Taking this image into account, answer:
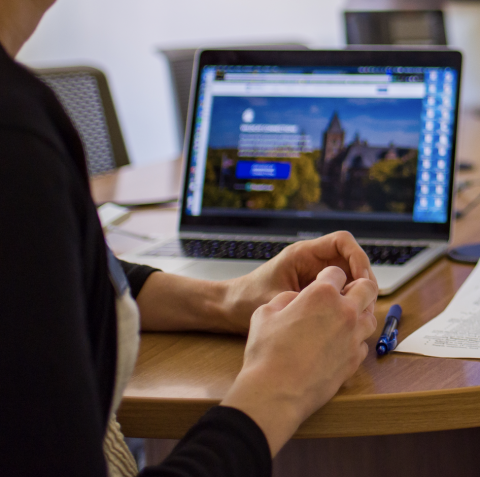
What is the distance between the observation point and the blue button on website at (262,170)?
97cm

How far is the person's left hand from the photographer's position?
0.65 m

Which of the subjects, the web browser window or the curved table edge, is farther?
the web browser window

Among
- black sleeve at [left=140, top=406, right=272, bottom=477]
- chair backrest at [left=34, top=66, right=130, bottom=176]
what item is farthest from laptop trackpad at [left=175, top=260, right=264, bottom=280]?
chair backrest at [left=34, top=66, right=130, bottom=176]

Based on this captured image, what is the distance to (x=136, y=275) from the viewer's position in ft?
2.44

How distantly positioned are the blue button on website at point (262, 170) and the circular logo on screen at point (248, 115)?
0.07 metres

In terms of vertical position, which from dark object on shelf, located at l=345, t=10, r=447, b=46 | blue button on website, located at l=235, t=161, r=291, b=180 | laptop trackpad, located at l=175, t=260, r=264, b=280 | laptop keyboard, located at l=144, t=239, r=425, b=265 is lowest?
laptop keyboard, located at l=144, t=239, r=425, b=265

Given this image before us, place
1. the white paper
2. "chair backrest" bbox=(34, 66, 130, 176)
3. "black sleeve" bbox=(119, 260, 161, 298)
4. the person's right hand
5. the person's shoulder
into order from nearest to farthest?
the person's shoulder < the person's right hand < the white paper < "black sleeve" bbox=(119, 260, 161, 298) < "chair backrest" bbox=(34, 66, 130, 176)

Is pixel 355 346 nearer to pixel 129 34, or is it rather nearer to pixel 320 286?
pixel 320 286

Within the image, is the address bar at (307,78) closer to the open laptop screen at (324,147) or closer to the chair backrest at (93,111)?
the open laptop screen at (324,147)

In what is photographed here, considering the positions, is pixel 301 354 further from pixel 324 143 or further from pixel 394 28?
pixel 394 28

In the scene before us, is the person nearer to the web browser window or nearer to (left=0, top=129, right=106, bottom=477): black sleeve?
(left=0, top=129, right=106, bottom=477): black sleeve

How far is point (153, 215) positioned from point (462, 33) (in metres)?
2.78

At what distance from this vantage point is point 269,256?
86 centimetres

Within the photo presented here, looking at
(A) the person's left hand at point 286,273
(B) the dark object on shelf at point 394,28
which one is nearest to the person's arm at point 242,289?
(A) the person's left hand at point 286,273
